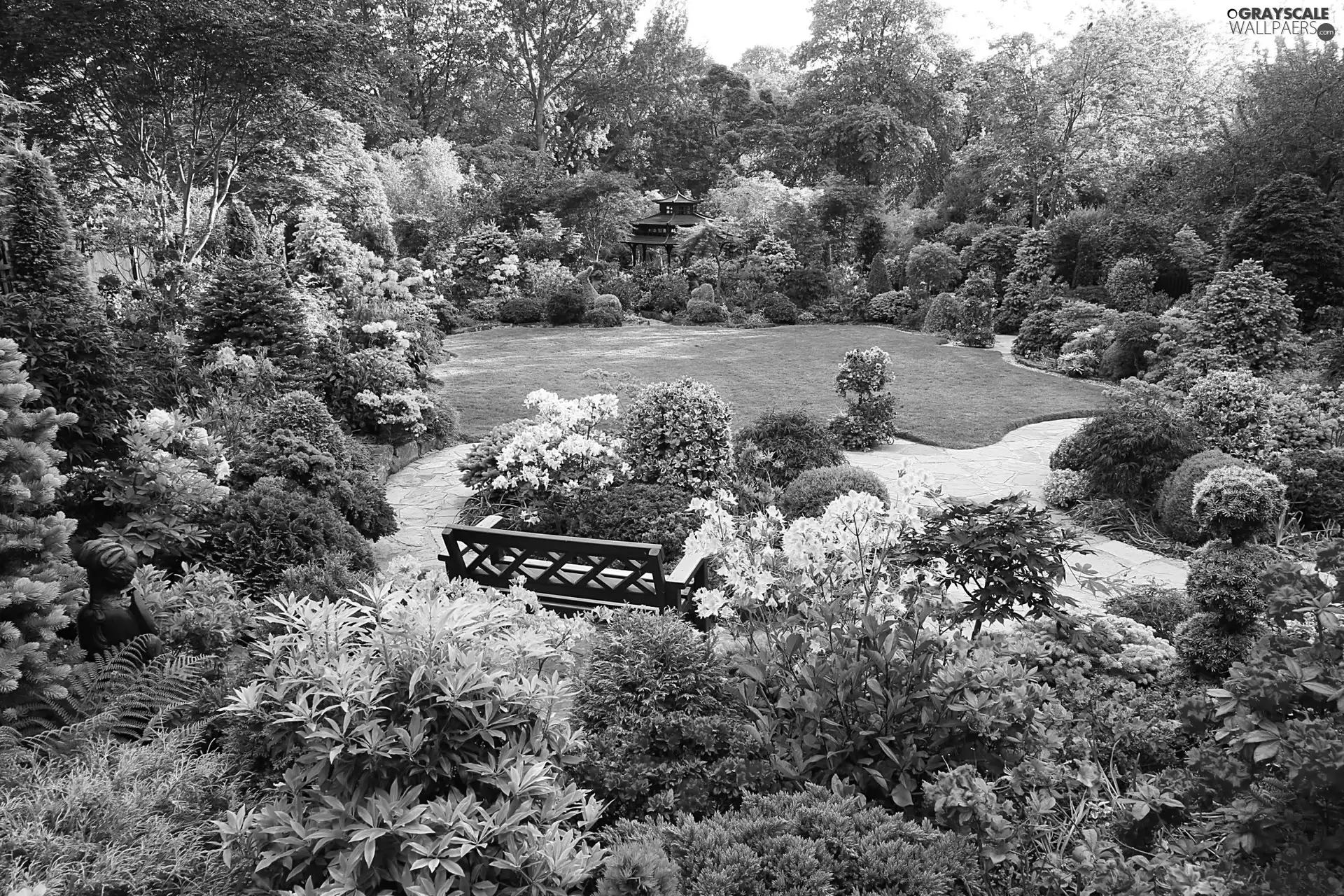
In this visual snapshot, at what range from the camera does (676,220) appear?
25.6 m

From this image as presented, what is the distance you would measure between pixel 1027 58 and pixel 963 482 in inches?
794

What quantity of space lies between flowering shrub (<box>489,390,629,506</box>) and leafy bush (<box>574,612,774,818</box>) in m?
3.14

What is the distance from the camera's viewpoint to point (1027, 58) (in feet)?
73.9

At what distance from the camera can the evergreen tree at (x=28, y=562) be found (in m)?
2.91

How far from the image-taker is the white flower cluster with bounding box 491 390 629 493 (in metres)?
6.02

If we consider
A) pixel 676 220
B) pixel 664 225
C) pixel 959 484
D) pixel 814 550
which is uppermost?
pixel 676 220

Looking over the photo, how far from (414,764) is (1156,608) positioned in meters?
4.27

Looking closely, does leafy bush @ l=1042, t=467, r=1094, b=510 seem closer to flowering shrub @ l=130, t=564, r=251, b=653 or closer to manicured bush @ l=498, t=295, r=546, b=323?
flowering shrub @ l=130, t=564, r=251, b=653

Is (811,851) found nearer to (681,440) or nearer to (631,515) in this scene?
(631,515)

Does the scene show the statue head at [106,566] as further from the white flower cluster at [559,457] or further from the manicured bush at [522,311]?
the manicured bush at [522,311]

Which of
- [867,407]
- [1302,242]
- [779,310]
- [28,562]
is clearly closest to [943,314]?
[779,310]

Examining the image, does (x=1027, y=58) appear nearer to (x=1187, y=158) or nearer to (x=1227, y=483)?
(x=1187, y=158)

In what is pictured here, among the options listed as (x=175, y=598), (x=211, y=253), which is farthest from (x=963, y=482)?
(x=211, y=253)

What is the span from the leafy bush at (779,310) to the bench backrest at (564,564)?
52.2 ft
